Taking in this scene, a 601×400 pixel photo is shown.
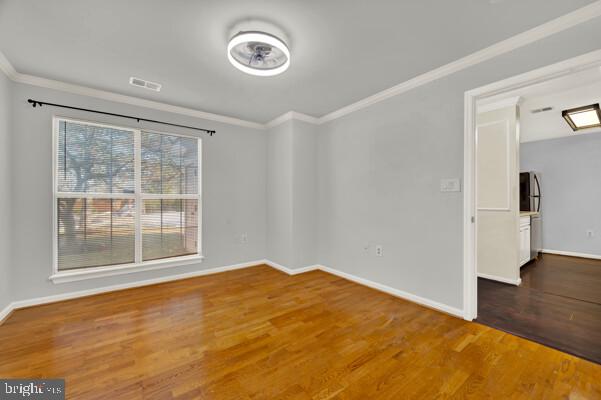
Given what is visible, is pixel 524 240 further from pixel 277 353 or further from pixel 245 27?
pixel 245 27

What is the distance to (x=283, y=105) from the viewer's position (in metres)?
3.67

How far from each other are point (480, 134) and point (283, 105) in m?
2.99

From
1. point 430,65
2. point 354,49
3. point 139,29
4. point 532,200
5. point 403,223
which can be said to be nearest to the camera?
point 139,29

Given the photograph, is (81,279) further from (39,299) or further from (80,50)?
(80,50)

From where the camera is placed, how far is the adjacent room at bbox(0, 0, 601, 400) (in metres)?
1.77

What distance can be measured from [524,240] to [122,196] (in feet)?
20.7

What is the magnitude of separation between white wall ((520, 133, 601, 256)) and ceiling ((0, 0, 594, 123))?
17.1 ft

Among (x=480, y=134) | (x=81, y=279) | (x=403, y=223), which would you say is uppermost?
(x=480, y=134)

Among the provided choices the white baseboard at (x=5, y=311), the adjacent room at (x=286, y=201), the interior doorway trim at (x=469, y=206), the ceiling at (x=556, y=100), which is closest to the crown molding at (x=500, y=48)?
the adjacent room at (x=286, y=201)

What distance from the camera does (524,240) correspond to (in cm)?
421

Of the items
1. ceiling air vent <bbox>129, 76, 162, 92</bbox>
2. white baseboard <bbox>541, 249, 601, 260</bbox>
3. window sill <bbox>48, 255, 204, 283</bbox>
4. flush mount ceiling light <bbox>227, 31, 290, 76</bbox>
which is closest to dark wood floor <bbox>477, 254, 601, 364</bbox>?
white baseboard <bbox>541, 249, 601, 260</bbox>

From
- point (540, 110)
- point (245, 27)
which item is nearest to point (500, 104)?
point (540, 110)

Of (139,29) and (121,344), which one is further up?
(139,29)

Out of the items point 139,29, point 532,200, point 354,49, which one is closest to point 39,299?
point 139,29
